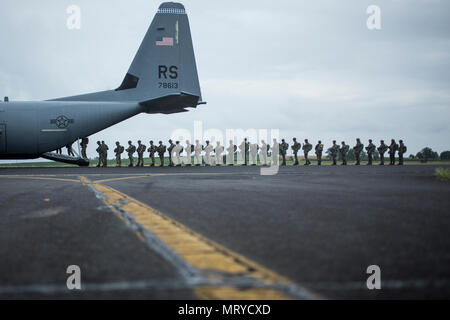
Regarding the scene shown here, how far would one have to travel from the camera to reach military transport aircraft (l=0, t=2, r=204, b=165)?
22.3 metres

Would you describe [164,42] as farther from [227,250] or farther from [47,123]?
[227,250]

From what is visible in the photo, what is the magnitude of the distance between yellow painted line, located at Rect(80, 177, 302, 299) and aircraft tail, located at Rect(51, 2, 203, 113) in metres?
19.1

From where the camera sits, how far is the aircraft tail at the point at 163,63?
2387 cm

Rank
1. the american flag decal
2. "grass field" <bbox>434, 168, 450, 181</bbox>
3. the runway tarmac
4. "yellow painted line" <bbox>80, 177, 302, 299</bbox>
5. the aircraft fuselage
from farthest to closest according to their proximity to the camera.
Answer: the american flag decal
the aircraft fuselage
"grass field" <bbox>434, 168, 450, 181</bbox>
the runway tarmac
"yellow painted line" <bbox>80, 177, 302, 299</bbox>

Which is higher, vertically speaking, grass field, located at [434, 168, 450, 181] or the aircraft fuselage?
the aircraft fuselage

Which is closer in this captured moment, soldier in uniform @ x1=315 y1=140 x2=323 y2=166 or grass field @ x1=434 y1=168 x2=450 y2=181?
grass field @ x1=434 y1=168 x2=450 y2=181

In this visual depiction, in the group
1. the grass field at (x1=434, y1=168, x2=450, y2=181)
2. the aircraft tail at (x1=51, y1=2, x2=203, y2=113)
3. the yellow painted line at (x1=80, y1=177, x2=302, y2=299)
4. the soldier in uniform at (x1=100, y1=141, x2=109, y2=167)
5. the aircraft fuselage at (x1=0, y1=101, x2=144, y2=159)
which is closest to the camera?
the yellow painted line at (x1=80, y1=177, x2=302, y2=299)

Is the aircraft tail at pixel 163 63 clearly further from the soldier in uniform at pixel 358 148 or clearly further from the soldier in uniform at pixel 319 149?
the soldier in uniform at pixel 358 148

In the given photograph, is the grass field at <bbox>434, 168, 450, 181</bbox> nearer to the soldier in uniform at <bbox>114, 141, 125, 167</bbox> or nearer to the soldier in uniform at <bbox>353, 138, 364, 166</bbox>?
the soldier in uniform at <bbox>353, 138, 364, 166</bbox>

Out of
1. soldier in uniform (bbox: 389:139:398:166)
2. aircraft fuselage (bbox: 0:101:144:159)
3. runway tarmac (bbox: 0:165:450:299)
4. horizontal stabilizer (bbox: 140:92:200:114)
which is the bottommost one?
runway tarmac (bbox: 0:165:450:299)

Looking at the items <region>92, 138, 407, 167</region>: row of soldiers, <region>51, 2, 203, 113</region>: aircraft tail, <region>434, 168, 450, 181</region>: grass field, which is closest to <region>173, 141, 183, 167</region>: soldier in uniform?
<region>92, 138, 407, 167</region>: row of soldiers

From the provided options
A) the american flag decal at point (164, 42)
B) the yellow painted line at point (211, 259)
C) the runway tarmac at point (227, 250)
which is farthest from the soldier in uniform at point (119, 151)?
the yellow painted line at point (211, 259)

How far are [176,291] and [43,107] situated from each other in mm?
22142
